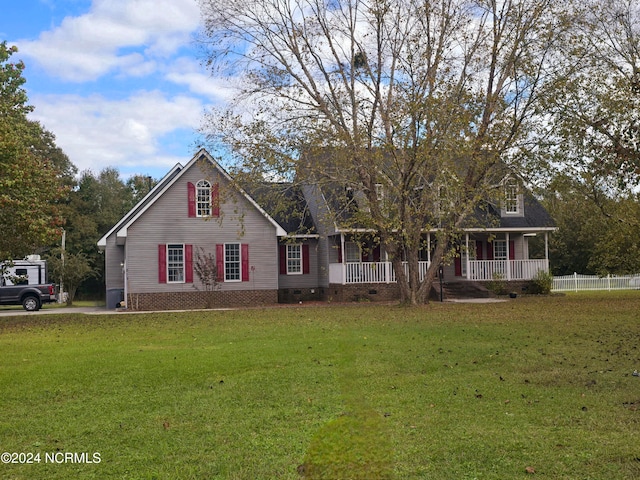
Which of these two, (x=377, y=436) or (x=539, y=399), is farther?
(x=539, y=399)

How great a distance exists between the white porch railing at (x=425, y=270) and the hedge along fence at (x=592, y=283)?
6529mm

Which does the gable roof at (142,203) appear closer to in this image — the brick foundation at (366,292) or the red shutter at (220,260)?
the red shutter at (220,260)

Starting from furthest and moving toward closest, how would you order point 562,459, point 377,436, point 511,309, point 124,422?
point 511,309
point 124,422
point 377,436
point 562,459

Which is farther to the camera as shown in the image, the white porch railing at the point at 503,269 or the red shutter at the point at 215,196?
the white porch railing at the point at 503,269

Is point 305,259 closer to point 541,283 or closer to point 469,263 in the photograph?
point 469,263

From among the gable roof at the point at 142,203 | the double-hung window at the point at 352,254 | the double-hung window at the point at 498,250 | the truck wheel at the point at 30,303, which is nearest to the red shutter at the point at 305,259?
the double-hung window at the point at 352,254

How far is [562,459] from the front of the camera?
5391 millimetres

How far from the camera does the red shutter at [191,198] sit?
27328mm

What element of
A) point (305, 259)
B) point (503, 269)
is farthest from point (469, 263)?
point (305, 259)

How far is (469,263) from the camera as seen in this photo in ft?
101

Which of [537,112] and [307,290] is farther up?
Answer: [537,112]

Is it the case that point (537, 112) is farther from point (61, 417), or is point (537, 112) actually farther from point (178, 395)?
point (61, 417)

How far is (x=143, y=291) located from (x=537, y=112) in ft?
55.5

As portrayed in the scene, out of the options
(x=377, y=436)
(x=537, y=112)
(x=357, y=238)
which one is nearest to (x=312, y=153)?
(x=357, y=238)
